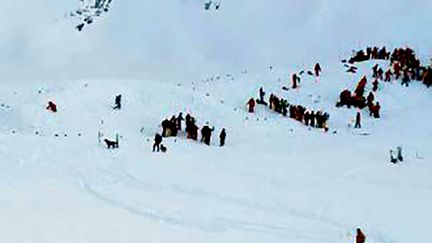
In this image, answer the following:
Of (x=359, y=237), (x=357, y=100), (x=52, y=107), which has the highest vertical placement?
(x=357, y=100)

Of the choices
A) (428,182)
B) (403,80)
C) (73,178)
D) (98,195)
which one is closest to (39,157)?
(73,178)

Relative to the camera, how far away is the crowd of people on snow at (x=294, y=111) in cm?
2631

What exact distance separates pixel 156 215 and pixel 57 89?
12.7m

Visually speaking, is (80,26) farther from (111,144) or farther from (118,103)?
(111,144)

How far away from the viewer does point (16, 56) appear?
44938 millimetres

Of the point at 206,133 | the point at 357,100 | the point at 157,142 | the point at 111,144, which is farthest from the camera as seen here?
the point at 357,100

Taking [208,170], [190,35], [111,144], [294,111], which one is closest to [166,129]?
[111,144]

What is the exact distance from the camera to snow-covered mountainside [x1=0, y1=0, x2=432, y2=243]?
47.7 ft

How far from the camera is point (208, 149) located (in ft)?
72.1

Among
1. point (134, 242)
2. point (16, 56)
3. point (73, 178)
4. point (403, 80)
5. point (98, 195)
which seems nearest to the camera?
point (134, 242)

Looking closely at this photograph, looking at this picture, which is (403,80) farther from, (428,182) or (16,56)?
(16,56)

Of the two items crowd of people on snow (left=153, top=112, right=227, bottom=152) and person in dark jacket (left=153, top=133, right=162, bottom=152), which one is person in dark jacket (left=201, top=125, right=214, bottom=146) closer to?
crowd of people on snow (left=153, top=112, right=227, bottom=152)

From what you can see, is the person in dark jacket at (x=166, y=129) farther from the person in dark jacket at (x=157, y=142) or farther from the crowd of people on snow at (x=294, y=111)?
the crowd of people on snow at (x=294, y=111)

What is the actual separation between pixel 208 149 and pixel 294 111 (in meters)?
5.95
